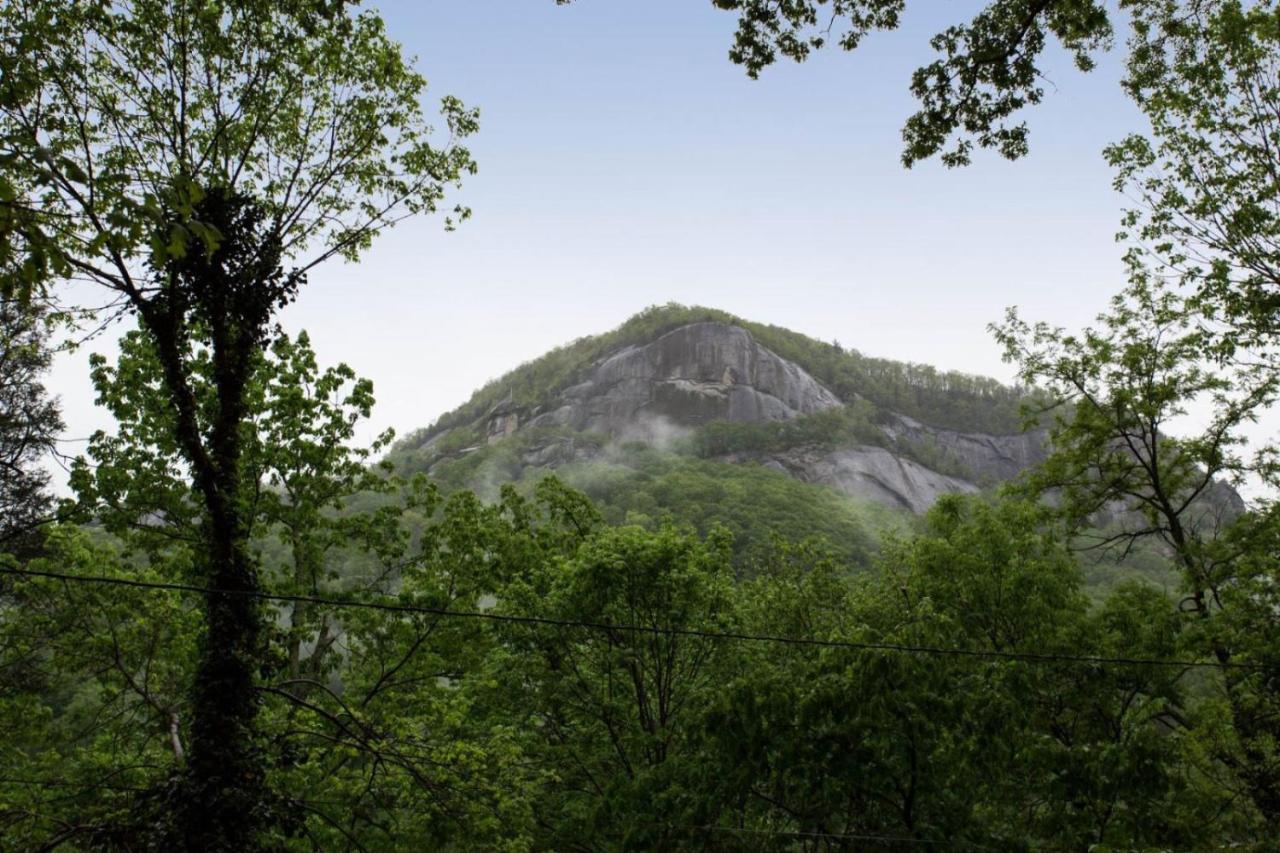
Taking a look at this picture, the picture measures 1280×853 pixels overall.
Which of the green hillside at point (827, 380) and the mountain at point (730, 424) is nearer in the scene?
the mountain at point (730, 424)

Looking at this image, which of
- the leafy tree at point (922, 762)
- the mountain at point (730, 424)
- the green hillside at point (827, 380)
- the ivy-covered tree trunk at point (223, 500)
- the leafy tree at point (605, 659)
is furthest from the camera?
the green hillside at point (827, 380)

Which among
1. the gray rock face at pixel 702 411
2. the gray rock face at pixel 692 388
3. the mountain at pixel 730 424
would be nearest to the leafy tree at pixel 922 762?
the mountain at pixel 730 424

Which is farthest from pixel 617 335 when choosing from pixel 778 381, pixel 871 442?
pixel 871 442

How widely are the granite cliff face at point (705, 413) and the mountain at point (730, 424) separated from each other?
0.28m

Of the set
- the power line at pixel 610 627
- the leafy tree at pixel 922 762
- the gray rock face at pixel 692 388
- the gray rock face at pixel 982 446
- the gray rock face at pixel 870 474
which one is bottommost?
the leafy tree at pixel 922 762

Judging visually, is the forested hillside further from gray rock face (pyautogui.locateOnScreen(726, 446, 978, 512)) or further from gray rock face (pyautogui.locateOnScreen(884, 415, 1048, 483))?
gray rock face (pyautogui.locateOnScreen(884, 415, 1048, 483))

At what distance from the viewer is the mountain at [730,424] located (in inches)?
3844

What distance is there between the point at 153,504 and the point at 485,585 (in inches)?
214

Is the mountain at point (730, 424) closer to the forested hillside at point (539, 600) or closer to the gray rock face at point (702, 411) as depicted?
the gray rock face at point (702, 411)

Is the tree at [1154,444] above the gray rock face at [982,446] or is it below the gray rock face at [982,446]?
below

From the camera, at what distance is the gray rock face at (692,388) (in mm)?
128125

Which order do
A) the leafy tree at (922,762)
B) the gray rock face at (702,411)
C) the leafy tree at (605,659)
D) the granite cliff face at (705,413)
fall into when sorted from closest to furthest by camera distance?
the leafy tree at (922,762) → the leafy tree at (605,659) → the granite cliff face at (705,413) → the gray rock face at (702,411)

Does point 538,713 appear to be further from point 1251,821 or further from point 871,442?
point 871,442

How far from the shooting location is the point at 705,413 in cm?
12744
